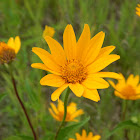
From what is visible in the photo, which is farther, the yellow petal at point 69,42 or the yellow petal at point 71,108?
the yellow petal at point 71,108

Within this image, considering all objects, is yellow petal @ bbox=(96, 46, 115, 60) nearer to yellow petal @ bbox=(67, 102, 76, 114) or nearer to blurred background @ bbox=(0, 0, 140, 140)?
blurred background @ bbox=(0, 0, 140, 140)

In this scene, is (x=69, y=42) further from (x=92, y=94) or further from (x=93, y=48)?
(x=92, y=94)

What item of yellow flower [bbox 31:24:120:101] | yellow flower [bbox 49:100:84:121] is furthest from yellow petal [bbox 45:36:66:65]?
yellow flower [bbox 49:100:84:121]

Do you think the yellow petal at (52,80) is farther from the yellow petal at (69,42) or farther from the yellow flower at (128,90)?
the yellow flower at (128,90)

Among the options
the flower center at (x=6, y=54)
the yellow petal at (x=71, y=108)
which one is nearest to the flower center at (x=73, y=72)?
the flower center at (x=6, y=54)

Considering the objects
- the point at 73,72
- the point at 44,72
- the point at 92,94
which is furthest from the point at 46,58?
the point at 44,72

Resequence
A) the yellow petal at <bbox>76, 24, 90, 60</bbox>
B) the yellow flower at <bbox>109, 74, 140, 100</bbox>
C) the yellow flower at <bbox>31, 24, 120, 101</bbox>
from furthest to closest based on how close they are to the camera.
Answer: the yellow flower at <bbox>109, 74, 140, 100</bbox>, the yellow petal at <bbox>76, 24, 90, 60</bbox>, the yellow flower at <bbox>31, 24, 120, 101</bbox>

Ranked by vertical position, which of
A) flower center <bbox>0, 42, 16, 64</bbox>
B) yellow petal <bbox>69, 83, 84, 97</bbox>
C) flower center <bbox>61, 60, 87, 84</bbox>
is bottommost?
yellow petal <bbox>69, 83, 84, 97</bbox>

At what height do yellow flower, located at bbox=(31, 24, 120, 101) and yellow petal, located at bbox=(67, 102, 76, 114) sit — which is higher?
yellow flower, located at bbox=(31, 24, 120, 101)
